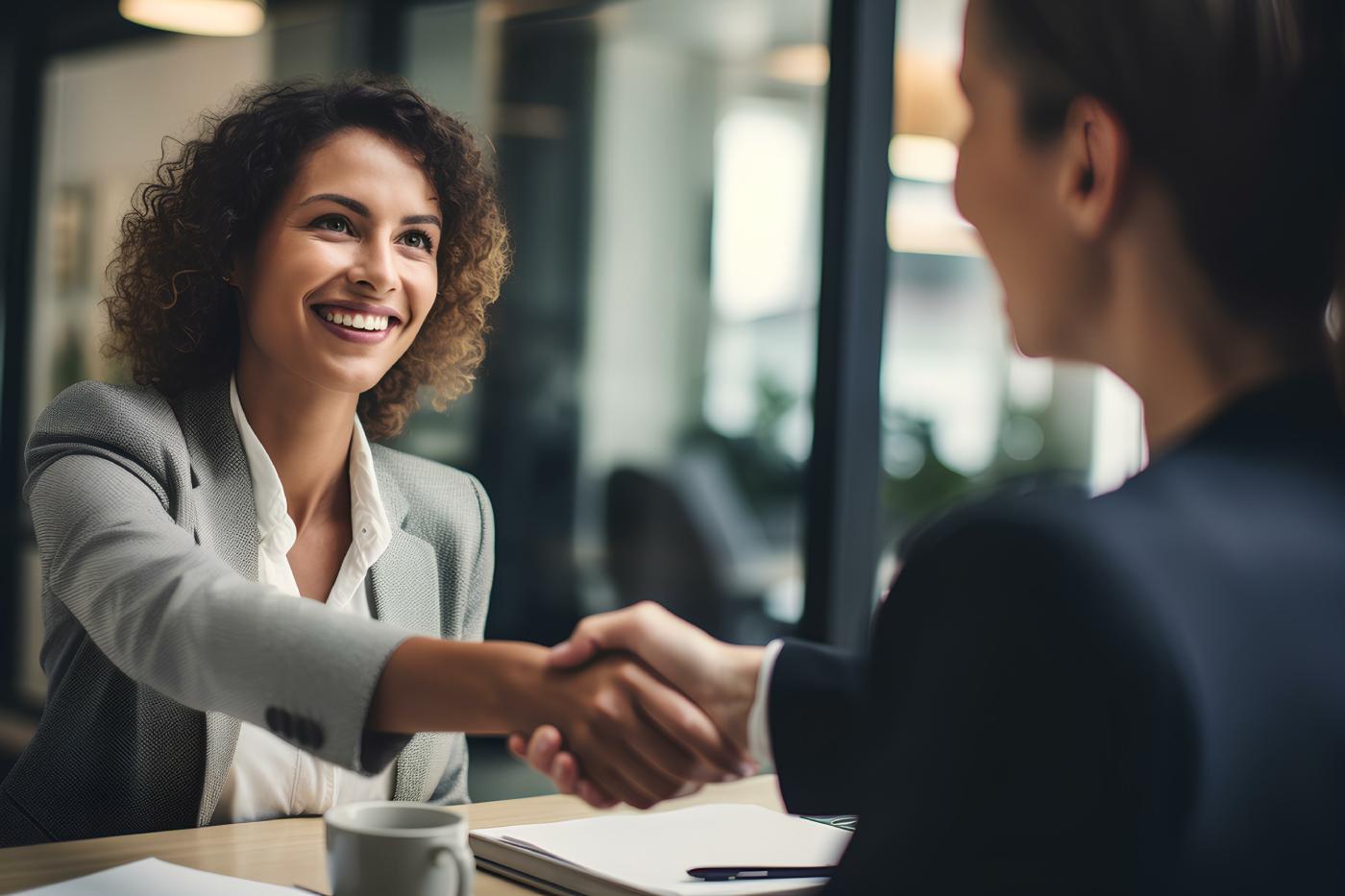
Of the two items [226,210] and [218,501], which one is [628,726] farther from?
[226,210]

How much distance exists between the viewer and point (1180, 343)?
781 mm

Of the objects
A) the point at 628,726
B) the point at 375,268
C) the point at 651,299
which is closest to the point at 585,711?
the point at 628,726

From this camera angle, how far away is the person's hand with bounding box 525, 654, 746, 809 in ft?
3.55

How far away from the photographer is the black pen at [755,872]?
110cm

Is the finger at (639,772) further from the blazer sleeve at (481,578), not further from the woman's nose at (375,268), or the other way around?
the woman's nose at (375,268)

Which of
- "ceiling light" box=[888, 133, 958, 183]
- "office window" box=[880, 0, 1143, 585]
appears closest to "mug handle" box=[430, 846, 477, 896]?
"office window" box=[880, 0, 1143, 585]

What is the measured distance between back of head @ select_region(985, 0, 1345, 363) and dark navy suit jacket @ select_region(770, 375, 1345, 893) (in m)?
0.13

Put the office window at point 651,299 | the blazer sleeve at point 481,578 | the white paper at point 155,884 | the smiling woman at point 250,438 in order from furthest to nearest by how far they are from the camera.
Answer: the office window at point 651,299
the blazer sleeve at point 481,578
the smiling woman at point 250,438
the white paper at point 155,884

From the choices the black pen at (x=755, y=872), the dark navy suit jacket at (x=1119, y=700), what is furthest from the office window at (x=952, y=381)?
the dark navy suit jacket at (x=1119, y=700)

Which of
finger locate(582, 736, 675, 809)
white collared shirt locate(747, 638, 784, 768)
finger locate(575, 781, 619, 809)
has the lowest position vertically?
finger locate(575, 781, 619, 809)

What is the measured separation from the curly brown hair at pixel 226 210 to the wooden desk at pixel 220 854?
0.44 meters

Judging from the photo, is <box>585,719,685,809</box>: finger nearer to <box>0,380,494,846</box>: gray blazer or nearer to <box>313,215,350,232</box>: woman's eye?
<box>0,380,494,846</box>: gray blazer

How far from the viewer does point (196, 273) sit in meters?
1.36

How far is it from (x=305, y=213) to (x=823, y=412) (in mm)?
1292
